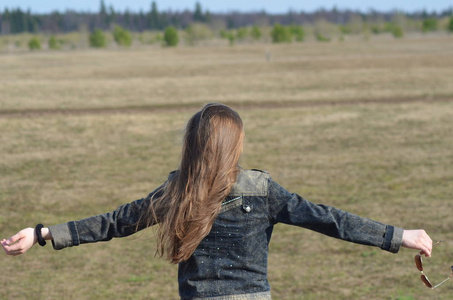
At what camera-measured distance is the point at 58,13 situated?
163 meters

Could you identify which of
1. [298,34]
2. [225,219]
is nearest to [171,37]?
[298,34]

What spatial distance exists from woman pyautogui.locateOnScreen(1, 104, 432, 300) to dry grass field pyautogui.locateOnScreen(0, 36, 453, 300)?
11.4 inches

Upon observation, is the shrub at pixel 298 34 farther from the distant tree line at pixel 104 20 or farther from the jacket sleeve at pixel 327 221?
the jacket sleeve at pixel 327 221

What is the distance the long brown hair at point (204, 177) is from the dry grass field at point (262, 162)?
26 cm

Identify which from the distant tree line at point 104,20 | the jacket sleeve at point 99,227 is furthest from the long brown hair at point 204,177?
the distant tree line at point 104,20

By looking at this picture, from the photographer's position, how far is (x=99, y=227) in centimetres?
226

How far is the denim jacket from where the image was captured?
2148 millimetres

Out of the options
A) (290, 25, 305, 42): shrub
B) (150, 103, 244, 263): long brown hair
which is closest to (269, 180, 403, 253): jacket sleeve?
(150, 103, 244, 263): long brown hair

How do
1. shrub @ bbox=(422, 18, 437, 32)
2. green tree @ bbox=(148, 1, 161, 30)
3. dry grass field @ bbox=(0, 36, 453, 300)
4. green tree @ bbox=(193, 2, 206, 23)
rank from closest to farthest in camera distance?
dry grass field @ bbox=(0, 36, 453, 300)
shrub @ bbox=(422, 18, 437, 32)
green tree @ bbox=(148, 1, 161, 30)
green tree @ bbox=(193, 2, 206, 23)

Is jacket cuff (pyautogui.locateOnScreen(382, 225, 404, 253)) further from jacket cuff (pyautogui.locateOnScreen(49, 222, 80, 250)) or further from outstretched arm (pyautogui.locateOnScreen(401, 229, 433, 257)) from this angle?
jacket cuff (pyautogui.locateOnScreen(49, 222, 80, 250))

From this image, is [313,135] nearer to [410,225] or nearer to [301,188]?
[301,188]

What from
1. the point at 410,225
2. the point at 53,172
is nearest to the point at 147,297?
the point at 410,225

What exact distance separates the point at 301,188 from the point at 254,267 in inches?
302

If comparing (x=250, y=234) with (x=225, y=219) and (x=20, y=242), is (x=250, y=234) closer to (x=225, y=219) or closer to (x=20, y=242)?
(x=225, y=219)
